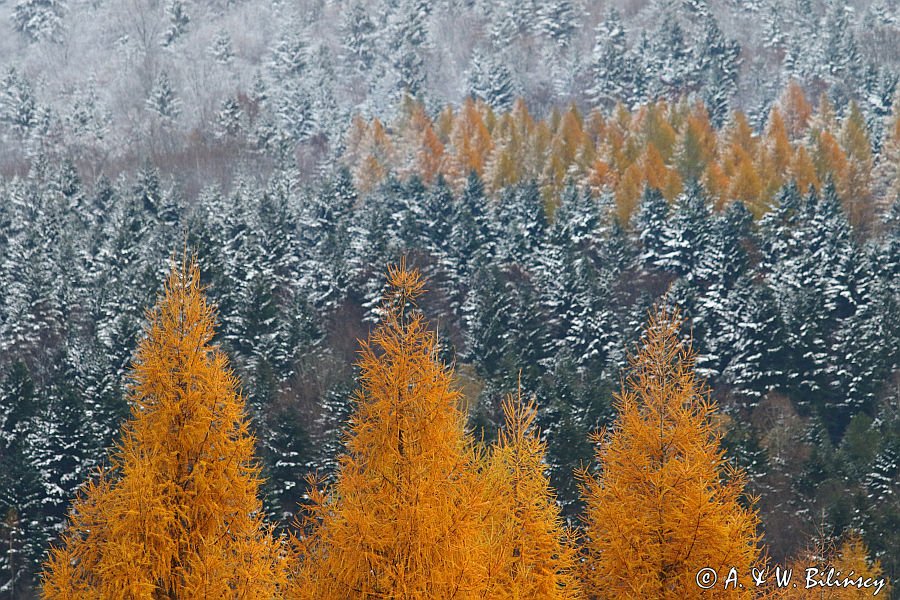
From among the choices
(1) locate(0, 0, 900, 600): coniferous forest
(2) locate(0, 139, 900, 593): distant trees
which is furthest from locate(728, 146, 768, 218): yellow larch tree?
(2) locate(0, 139, 900, 593): distant trees

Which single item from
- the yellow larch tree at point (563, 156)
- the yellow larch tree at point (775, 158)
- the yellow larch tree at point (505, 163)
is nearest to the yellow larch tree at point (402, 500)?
the yellow larch tree at point (775, 158)

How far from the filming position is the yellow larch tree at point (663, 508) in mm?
15938

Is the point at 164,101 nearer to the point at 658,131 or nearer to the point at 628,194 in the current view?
the point at 658,131

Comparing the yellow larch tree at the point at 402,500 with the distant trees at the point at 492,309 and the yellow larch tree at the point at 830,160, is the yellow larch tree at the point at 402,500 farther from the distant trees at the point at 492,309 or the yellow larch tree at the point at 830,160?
the yellow larch tree at the point at 830,160

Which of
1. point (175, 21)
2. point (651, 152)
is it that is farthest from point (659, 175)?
point (175, 21)

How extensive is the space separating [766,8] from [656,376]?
13823 centimetres

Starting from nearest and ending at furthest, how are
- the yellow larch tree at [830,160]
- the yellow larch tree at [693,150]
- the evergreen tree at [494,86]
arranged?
the yellow larch tree at [830,160] < the yellow larch tree at [693,150] < the evergreen tree at [494,86]

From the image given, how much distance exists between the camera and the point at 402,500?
13711 millimetres

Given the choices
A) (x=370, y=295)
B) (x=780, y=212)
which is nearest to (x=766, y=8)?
(x=780, y=212)

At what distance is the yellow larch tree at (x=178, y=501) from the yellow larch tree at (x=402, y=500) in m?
0.88

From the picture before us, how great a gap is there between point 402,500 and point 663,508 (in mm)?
4776

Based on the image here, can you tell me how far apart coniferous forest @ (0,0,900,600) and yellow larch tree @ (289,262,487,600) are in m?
0.05

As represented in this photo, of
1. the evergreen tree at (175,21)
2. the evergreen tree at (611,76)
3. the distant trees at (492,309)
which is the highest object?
the evergreen tree at (175,21)

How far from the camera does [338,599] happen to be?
13.6 metres
